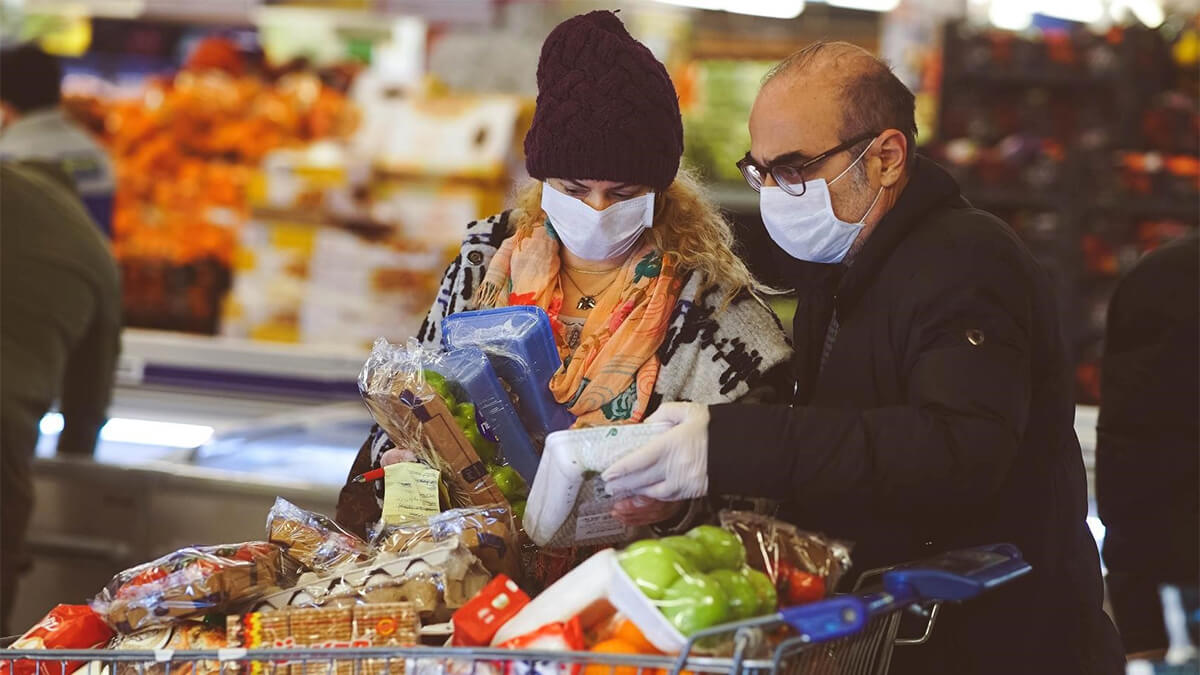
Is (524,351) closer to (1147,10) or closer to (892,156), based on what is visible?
(892,156)

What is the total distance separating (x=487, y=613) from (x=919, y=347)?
67 centimetres

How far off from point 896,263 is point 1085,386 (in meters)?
4.43

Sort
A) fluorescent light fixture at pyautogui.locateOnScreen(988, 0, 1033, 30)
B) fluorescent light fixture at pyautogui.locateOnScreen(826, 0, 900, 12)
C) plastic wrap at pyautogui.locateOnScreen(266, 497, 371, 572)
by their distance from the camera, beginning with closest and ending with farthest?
plastic wrap at pyautogui.locateOnScreen(266, 497, 371, 572) < fluorescent light fixture at pyautogui.locateOnScreen(826, 0, 900, 12) < fluorescent light fixture at pyautogui.locateOnScreen(988, 0, 1033, 30)

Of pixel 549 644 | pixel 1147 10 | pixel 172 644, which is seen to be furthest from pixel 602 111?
pixel 1147 10


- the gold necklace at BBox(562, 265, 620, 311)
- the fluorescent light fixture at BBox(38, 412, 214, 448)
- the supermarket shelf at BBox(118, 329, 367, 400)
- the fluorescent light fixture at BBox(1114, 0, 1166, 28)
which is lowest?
the fluorescent light fixture at BBox(38, 412, 214, 448)

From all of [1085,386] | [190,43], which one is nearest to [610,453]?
[1085,386]

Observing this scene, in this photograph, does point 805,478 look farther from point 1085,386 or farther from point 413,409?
point 1085,386

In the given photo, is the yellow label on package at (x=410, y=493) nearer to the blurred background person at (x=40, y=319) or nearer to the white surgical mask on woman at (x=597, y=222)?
the white surgical mask on woman at (x=597, y=222)

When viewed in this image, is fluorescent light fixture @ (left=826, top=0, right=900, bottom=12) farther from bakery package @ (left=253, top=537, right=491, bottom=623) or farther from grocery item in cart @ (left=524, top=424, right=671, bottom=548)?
bakery package @ (left=253, top=537, right=491, bottom=623)

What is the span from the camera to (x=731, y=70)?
21.3ft

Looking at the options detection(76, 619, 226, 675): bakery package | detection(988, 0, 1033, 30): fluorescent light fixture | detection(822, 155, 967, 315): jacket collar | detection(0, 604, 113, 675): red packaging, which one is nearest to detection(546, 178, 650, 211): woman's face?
detection(822, 155, 967, 315): jacket collar

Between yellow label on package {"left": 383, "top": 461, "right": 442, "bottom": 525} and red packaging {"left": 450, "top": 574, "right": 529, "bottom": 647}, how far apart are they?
32 cm

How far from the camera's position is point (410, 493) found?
2.03 meters

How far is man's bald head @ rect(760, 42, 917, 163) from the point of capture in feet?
5.98
